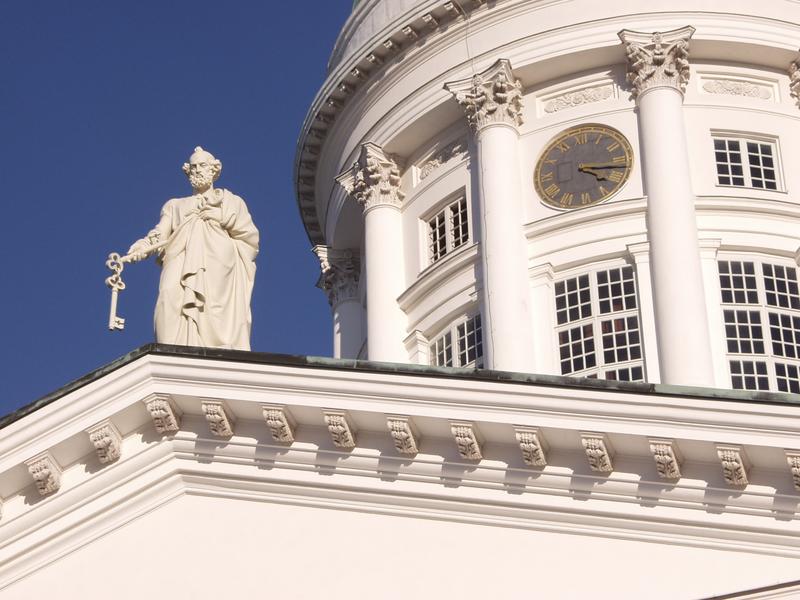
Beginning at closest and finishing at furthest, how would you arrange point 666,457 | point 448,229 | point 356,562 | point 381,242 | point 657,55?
point 666,457 < point 356,562 < point 657,55 < point 448,229 < point 381,242

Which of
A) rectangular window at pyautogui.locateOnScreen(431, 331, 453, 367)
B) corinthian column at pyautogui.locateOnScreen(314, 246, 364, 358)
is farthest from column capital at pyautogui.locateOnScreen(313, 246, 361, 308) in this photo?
rectangular window at pyautogui.locateOnScreen(431, 331, 453, 367)

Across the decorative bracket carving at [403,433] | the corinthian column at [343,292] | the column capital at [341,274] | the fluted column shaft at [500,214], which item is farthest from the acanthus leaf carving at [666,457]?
the column capital at [341,274]

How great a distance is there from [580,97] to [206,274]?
1670cm

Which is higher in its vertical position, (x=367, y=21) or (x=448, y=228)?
(x=367, y=21)

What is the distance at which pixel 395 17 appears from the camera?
42375 mm

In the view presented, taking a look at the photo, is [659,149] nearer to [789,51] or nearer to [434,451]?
[789,51]

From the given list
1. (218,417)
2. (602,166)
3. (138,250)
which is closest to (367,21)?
(602,166)

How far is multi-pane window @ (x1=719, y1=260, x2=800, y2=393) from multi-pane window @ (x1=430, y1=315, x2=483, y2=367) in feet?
13.4

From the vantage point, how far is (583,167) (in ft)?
132

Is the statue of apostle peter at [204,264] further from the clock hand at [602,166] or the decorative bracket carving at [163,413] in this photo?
the clock hand at [602,166]

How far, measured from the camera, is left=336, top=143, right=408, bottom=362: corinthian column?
4097 cm

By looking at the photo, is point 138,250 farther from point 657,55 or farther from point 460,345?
point 657,55

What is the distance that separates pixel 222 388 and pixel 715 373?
50.2ft

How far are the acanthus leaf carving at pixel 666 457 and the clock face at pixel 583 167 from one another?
17.8 m
